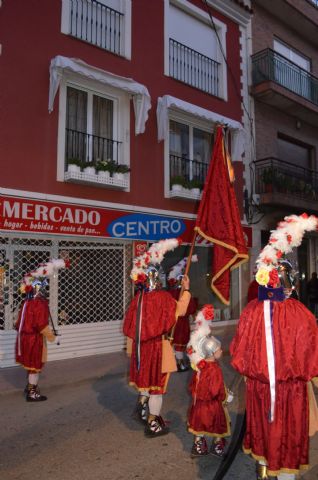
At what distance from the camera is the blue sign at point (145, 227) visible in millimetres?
10223

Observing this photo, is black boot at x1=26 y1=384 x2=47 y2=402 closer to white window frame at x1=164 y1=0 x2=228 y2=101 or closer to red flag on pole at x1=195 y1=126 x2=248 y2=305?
red flag on pole at x1=195 y1=126 x2=248 y2=305

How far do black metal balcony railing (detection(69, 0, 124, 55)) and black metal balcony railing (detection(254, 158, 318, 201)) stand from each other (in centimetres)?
569

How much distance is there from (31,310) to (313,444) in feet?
13.0

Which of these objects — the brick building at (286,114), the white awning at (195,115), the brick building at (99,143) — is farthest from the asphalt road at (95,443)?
the brick building at (286,114)

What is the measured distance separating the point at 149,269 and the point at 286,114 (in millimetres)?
11986

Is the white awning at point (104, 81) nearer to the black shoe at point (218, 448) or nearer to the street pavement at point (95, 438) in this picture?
the street pavement at point (95, 438)

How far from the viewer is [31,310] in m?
6.05

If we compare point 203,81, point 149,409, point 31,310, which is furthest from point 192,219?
point 149,409

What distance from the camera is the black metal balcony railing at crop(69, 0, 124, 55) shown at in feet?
32.9

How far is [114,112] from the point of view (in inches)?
420

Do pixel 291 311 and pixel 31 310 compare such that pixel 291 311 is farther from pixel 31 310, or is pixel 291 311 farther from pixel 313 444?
pixel 31 310

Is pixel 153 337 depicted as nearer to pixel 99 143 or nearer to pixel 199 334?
pixel 199 334

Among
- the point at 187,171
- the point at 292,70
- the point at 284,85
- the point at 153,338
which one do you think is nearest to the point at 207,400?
the point at 153,338

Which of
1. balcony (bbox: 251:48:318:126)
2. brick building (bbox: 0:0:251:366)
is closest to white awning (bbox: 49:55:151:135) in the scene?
brick building (bbox: 0:0:251:366)
